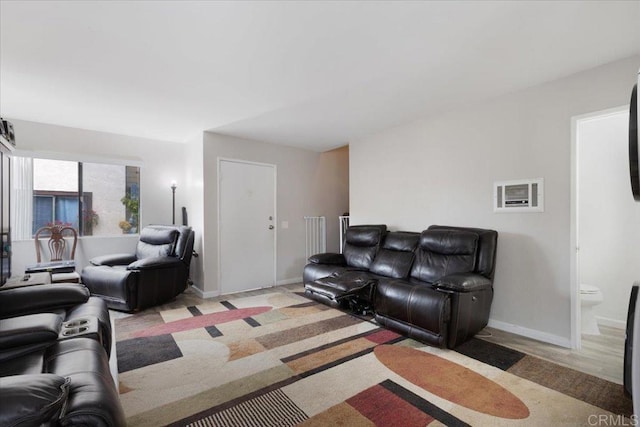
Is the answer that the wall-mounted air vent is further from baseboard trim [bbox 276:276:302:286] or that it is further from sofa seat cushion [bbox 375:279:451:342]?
baseboard trim [bbox 276:276:302:286]

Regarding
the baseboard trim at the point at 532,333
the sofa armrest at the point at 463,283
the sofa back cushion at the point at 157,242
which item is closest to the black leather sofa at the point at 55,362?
the sofa back cushion at the point at 157,242

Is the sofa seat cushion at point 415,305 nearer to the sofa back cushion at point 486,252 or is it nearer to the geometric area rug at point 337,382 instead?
the geometric area rug at point 337,382

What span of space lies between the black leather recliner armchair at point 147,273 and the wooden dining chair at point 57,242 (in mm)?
588

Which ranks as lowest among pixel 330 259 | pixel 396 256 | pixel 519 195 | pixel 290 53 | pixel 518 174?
pixel 330 259

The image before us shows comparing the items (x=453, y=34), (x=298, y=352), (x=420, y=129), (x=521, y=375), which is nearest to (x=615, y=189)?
(x=420, y=129)

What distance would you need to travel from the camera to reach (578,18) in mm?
1857

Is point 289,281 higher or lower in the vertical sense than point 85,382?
lower

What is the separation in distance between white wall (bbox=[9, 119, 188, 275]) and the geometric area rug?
205 centimetres

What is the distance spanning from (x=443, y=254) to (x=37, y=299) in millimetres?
3340

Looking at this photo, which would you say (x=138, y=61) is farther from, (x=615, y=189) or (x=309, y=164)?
(x=615, y=189)

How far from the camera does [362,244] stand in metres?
4.09

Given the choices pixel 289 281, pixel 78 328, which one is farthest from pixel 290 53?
pixel 289 281

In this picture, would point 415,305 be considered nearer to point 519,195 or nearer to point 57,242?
point 519,195

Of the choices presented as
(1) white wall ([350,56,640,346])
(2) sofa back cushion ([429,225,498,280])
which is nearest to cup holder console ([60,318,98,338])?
(2) sofa back cushion ([429,225,498,280])
